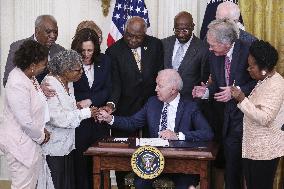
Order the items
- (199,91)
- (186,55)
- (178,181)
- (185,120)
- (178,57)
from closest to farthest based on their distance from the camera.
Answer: (178,181) → (185,120) → (199,91) → (186,55) → (178,57)

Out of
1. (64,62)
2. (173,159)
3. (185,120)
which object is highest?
(64,62)

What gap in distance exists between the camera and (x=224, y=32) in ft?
16.1

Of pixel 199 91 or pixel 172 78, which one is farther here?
pixel 199 91

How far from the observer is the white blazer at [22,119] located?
14.5 ft

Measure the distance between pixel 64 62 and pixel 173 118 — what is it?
3.50ft

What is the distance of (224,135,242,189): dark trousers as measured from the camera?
502 centimetres

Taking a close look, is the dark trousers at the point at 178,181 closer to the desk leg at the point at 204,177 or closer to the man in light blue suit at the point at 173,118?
the man in light blue suit at the point at 173,118

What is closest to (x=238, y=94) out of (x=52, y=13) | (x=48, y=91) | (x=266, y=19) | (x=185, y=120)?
(x=185, y=120)

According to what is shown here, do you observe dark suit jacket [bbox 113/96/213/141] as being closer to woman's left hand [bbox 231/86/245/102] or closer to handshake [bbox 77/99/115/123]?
handshake [bbox 77/99/115/123]

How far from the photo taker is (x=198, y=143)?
15.8 ft

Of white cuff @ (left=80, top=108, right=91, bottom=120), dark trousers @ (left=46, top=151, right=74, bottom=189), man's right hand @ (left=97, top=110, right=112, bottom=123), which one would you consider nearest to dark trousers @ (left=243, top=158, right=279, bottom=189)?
man's right hand @ (left=97, top=110, right=112, bottom=123)

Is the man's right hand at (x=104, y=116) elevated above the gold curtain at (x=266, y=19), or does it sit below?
below

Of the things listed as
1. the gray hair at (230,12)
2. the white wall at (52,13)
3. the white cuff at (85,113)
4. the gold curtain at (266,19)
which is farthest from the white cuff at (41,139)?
the gold curtain at (266,19)

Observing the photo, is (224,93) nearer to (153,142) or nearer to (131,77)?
(153,142)
